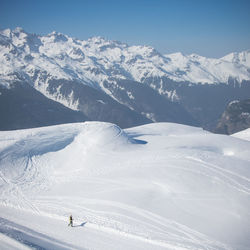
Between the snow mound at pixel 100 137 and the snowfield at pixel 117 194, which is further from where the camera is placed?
the snow mound at pixel 100 137

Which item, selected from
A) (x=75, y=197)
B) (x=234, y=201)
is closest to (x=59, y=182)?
(x=75, y=197)

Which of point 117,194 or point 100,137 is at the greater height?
point 100,137

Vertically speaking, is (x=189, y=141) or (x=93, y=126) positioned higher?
(x=93, y=126)

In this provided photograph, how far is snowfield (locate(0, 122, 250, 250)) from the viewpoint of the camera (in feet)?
92.3

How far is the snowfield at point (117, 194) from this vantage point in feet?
92.3

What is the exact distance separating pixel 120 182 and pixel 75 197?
8.05m

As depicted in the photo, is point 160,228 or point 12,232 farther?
point 160,228

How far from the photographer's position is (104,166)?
49.5 metres

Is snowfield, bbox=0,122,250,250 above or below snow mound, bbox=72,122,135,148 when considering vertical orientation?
below

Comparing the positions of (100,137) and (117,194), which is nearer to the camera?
(117,194)

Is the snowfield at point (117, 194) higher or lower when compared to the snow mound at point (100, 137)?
lower

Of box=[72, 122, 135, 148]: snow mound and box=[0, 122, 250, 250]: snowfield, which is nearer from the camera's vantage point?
box=[0, 122, 250, 250]: snowfield

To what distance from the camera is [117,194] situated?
39.0 metres

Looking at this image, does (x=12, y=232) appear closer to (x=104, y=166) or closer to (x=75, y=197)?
(x=75, y=197)
